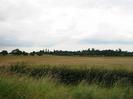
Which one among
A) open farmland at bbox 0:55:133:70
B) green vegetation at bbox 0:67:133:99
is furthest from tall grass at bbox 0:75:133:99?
open farmland at bbox 0:55:133:70

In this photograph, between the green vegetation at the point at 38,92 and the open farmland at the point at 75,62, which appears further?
the open farmland at the point at 75,62

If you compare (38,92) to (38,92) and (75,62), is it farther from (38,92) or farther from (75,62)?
(75,62)

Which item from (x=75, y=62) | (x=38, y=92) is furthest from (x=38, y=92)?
(x=75, y=62)

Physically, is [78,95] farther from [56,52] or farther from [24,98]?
[56,52]

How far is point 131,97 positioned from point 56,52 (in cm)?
9331

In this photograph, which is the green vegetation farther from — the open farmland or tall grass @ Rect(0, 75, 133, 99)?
the open farmland

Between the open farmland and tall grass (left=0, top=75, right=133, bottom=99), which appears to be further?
the open farmland

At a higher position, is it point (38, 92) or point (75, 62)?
point (38, 92)

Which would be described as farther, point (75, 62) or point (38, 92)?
point (75, 62)

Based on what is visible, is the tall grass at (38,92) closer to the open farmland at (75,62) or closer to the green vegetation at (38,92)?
the green vegetation at (38,92)

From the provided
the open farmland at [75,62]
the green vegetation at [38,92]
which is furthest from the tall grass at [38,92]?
the open farmland at [75,62]

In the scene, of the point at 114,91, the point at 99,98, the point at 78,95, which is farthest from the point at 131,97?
the point at 78,95

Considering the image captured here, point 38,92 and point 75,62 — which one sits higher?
point 38,92

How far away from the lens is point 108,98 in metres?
10.2
